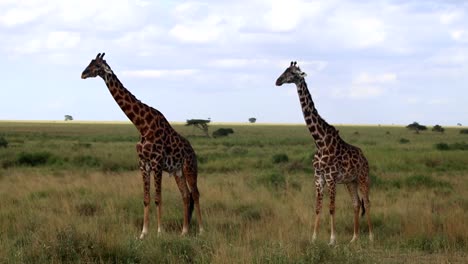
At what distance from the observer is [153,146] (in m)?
9.57

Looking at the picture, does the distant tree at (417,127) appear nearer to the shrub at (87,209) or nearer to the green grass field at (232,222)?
the green grass field at (232,222)

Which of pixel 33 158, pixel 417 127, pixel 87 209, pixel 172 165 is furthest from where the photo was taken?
pixel 417 127

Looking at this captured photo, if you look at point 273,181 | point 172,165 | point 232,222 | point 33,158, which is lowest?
point 232,222

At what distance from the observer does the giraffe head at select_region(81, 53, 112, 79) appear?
374 inches

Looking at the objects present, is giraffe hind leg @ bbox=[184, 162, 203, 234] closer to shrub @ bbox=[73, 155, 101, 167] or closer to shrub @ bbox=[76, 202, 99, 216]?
shrub @ bbox=[76, 202, 99, 216]

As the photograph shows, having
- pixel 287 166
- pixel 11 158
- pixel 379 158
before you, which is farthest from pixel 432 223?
pixel 11 158

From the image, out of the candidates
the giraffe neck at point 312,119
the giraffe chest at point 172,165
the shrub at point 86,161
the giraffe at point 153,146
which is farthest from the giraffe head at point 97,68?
the shrub at point 86,161

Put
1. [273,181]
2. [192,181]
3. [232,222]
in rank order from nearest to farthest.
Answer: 1. [192,181]
2. [232,222]
3. [273,181]

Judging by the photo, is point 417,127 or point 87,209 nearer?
point 87,209

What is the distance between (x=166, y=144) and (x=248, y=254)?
9.04ft

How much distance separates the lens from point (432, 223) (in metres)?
10.4

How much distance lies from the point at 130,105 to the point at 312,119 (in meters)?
2.77

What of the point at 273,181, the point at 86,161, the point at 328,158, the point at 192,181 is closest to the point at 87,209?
the point at 192,181

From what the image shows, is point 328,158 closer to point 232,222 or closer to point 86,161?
point 232,222
